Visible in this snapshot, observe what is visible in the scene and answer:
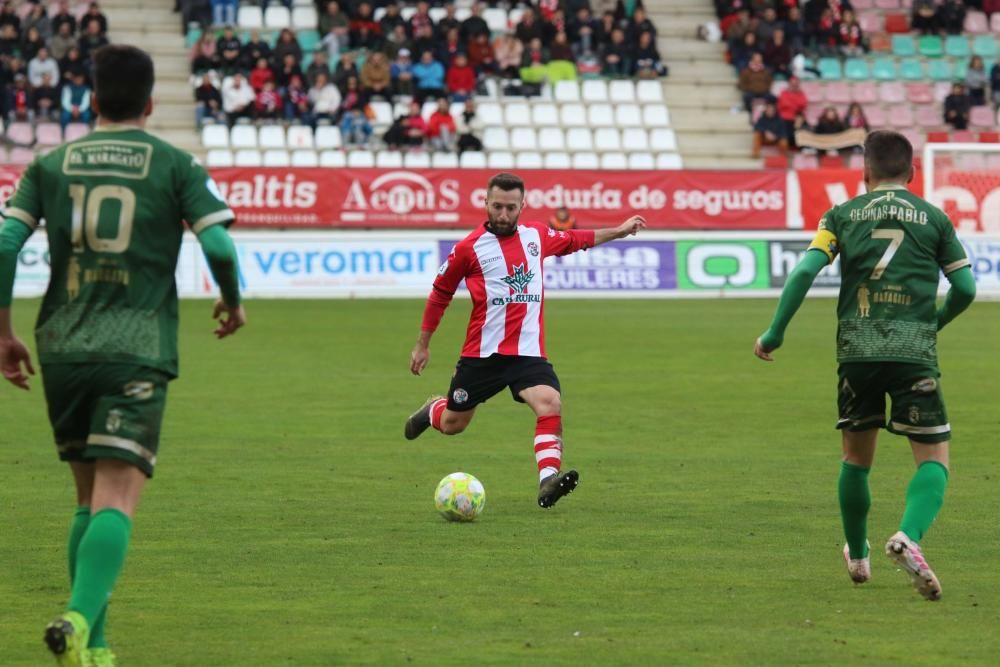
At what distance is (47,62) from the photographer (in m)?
33.5

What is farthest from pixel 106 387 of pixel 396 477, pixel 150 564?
pixel 396 477

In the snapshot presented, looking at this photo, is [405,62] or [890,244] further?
[405,62]

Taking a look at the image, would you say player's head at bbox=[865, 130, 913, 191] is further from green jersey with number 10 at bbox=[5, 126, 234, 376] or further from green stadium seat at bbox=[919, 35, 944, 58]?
green stadium seat at bbox=[919, 35, 944, 58]

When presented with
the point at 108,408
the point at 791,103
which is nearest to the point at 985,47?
the point at 791,103

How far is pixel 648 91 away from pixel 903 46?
652 cm

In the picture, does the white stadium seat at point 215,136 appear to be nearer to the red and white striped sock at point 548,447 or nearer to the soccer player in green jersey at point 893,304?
the red and white striped sock at point 548,447

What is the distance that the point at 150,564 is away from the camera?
7.85 meters

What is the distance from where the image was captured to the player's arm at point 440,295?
1003 centimetres

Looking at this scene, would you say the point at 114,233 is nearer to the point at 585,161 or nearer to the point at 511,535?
the point at 511,535

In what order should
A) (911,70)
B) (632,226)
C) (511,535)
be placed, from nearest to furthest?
(511,535)
(632,226)
(911,70)

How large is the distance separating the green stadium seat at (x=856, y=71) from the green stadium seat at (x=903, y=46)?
→ 1.22 metres

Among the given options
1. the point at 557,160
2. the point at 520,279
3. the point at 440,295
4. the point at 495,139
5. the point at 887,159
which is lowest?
the point at 557,160

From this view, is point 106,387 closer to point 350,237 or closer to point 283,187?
point 350,237

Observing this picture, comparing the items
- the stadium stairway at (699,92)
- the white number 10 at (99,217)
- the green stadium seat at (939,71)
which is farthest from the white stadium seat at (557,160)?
the white number 10 at (99,217)
